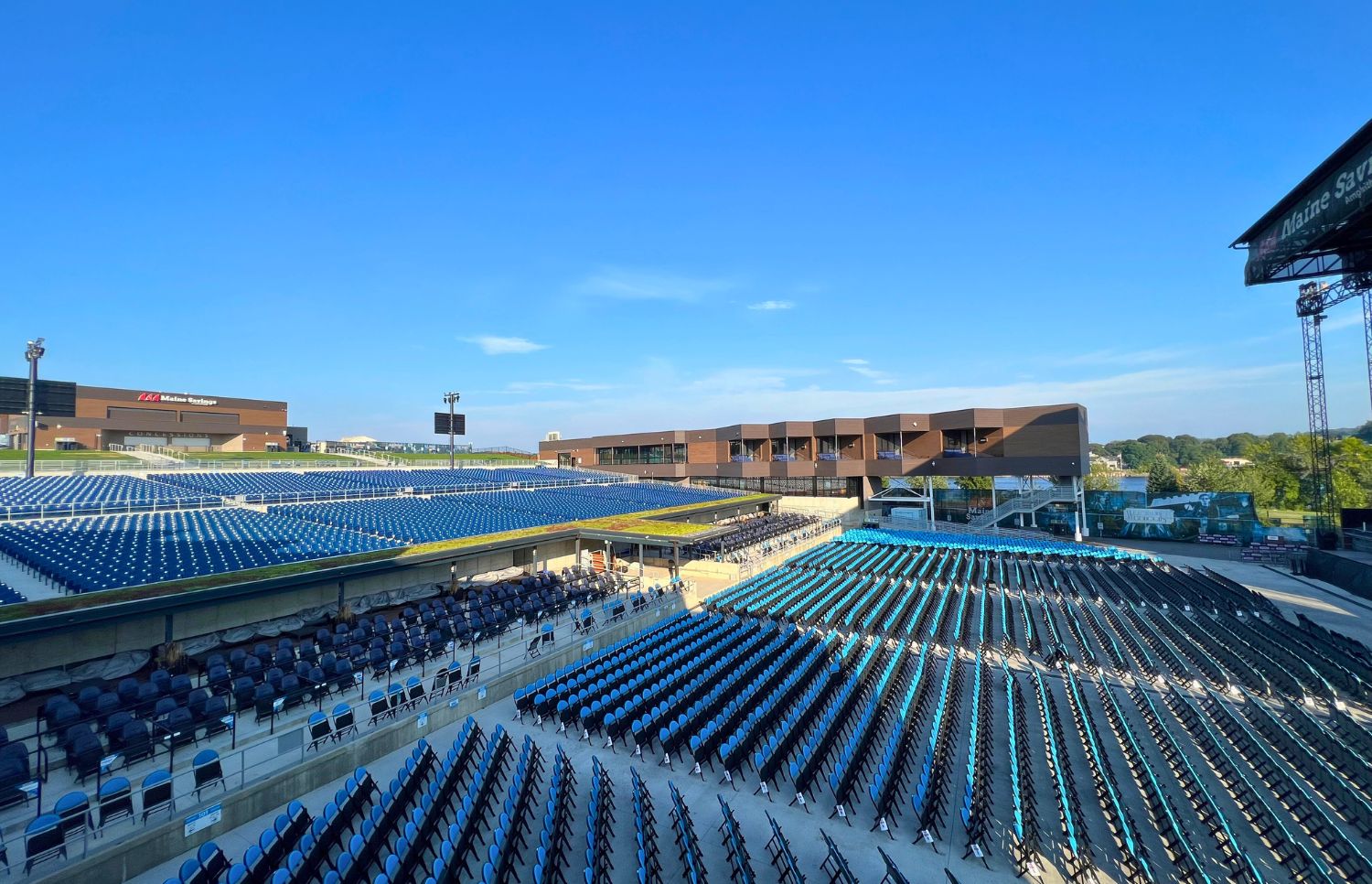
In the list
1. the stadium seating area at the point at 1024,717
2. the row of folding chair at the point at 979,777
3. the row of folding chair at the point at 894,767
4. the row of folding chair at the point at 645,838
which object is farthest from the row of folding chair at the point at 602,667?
the row of folding chair at the point at 979,777

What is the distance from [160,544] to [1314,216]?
3545cm

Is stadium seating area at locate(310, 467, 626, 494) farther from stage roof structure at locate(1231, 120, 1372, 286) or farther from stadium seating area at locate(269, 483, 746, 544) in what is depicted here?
stage roof structure at locate(1231, 120, 1372, 286)

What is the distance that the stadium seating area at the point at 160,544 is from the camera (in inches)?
502

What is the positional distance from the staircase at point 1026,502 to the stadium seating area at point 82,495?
162 ft

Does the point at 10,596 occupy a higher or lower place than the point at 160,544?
lower

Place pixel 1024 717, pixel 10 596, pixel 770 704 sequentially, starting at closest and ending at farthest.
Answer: pixel 770 704 < pixel 1024 717 < pixel 10 596

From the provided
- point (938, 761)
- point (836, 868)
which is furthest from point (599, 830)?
point (938, 761)

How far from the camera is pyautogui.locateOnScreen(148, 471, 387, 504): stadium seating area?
26744 millimetres

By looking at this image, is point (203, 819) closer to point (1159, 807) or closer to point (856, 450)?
point (1159, 807)

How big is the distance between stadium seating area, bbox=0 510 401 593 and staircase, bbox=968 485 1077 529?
4193cm

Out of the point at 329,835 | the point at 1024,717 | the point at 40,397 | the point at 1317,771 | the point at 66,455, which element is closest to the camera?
the point at 329,835

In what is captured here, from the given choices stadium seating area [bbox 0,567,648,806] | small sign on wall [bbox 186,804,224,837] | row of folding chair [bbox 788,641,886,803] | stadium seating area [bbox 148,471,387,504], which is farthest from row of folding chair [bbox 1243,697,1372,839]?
stadium seating area [bbox 148,471,387,504]

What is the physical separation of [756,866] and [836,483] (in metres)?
44.6

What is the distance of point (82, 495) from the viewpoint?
23.4 m
